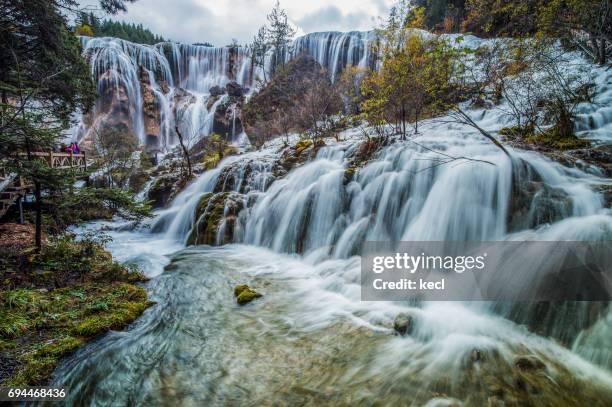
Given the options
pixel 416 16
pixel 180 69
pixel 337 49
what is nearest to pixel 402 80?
pixel 416 16

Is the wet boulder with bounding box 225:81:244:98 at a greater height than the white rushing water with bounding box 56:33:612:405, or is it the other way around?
the wet boulder with bounding box 225:81:244:98

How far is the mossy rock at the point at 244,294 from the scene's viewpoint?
5.29 metres

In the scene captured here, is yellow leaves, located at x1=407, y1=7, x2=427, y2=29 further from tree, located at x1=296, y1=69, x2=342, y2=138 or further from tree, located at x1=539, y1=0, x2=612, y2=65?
tree, located at x1=296, y1=69, x2=342, y2=138

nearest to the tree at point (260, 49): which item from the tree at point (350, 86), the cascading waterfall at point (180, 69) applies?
the cascading waterfall at point (180, 69)

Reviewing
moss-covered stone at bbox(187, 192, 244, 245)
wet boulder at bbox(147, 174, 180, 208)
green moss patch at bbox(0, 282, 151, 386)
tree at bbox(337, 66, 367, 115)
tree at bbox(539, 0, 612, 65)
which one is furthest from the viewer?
tree at bbox(337, 66, 367, 115)

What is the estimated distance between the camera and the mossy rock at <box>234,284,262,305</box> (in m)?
5.29

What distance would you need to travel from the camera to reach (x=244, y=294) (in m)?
5.38

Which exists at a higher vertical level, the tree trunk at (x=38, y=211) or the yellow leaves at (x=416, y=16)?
the yellow leaves at (x=416, y=16)

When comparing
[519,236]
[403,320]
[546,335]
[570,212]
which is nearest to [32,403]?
[403,320]

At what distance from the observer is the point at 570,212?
14.9ft

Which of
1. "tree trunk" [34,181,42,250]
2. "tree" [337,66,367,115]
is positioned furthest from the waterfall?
"tree trunk" [34,181,42,250]

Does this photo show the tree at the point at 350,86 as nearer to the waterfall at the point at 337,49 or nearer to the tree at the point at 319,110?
the tree at the point at 319,110

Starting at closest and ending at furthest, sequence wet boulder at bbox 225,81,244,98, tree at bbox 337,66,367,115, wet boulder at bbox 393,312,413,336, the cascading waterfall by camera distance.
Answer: wet boulder at bbox 393,312,413,336, tree at bbox 337,66,367,115, the cascading waterfall, wet boulder at bbox 225,81,244,98

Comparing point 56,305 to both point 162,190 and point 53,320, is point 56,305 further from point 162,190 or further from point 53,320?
point 162,190
